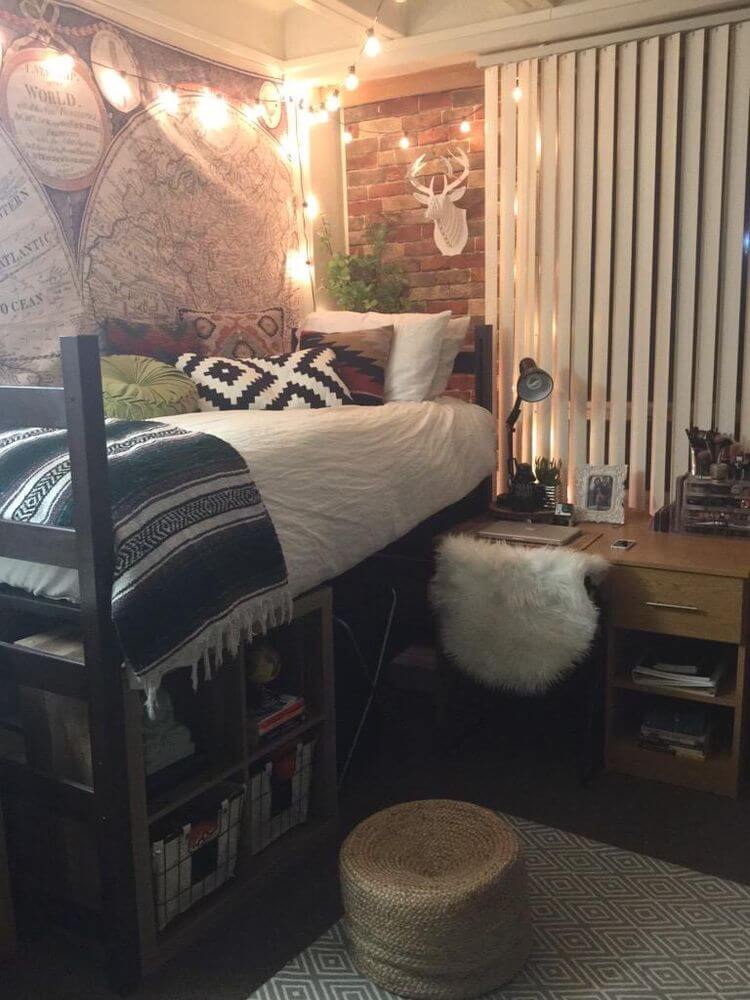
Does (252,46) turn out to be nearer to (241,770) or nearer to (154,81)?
(154,81)

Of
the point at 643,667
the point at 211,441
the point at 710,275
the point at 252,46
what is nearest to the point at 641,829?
the point at 643,667

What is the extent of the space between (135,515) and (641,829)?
1.49 m

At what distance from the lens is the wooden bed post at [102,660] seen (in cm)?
150

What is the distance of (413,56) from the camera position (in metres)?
3.27

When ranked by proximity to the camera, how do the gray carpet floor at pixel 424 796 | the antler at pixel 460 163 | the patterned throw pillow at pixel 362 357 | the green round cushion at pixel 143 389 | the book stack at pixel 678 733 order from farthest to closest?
the antler at pixel 460 163 → the patterned throw pillow at pixel 362 357 → the green round cushion at pixel 143 389 → the book stack at pixel 678 733 → the gray carpet floor at pixel 424 796

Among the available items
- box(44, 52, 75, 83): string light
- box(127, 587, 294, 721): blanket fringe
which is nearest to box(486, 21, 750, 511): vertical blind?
box(44, 52, 75, 83): string light

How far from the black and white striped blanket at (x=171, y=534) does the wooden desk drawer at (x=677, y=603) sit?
102 centimetres

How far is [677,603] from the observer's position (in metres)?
2.35

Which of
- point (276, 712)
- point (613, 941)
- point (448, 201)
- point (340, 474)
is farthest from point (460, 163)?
point (613, 941)

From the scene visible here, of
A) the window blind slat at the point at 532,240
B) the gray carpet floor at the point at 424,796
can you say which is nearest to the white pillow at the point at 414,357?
the window blind slat at the point at 532,240

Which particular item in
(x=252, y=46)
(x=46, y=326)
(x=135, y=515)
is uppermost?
(x=252, y=46)

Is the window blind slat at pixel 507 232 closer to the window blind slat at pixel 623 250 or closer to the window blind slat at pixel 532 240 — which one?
the window blind slat at pixel 532 240

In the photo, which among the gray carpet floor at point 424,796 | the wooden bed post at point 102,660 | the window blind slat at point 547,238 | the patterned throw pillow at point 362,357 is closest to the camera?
the wooden bed post at point 102,660

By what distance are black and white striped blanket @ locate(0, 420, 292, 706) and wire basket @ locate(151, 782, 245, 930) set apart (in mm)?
331
